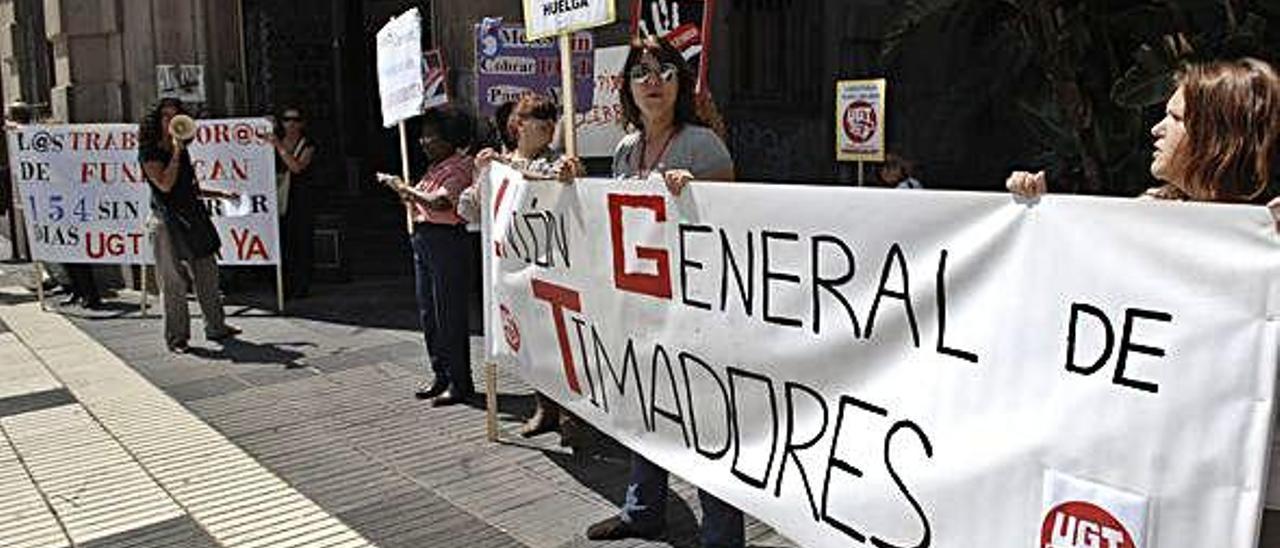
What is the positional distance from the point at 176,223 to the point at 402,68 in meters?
2.63

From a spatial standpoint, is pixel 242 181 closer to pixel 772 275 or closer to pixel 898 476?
pixel 772 275

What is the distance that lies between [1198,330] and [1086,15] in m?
7.92

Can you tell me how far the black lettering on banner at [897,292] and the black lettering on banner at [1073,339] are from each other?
16.3 inches

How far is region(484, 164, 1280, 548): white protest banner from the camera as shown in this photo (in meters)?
1.97

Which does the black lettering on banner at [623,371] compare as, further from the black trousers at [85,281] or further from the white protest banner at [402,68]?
the black trousers at [85,281]

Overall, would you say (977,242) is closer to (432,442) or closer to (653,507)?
(653,507)

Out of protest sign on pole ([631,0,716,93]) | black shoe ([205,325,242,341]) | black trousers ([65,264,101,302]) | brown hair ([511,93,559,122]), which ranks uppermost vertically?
protest sign on pole ([631,0,716,93])

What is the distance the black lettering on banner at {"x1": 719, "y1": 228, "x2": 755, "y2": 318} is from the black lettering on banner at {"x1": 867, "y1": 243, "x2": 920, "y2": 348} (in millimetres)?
486

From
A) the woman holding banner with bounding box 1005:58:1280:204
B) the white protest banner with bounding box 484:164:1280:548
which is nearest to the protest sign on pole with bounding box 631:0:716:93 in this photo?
the white protest banner with bounding box 484:164:1280:548

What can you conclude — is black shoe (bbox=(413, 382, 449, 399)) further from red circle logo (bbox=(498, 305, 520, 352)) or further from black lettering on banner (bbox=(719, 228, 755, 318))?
black lettering on banner (bbox=(719, 228, 755, 318))

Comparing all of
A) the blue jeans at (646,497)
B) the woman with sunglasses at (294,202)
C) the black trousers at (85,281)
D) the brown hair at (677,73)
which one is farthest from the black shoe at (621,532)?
the black trousers at (85,281)

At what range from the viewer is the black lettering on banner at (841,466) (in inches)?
108

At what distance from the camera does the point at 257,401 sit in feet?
21.0

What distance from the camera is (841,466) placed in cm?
280
